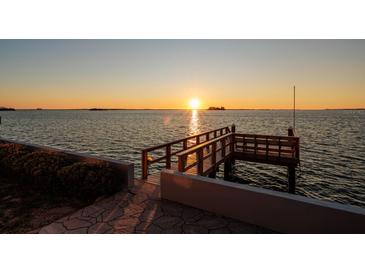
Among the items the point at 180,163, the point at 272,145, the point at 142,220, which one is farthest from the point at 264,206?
the point at 272,145

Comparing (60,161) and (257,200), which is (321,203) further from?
(60,161)

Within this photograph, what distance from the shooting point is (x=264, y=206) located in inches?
172

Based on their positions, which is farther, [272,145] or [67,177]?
[272,145]

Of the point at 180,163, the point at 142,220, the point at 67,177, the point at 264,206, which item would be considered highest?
the point at 180,163

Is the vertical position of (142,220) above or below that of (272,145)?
below

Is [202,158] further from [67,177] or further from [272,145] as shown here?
[272,145]

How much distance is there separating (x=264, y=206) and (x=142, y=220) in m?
2.54

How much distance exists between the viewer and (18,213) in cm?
507

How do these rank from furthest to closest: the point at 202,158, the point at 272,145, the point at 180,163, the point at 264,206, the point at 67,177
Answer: the point at 272,145 → the point at 202,158 → the point at 67,177 → the point at 180,163 → the point at 264,206

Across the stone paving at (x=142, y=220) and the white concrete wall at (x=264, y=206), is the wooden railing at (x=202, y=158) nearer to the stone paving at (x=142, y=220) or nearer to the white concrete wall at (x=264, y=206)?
the white concrete wall at (x=264, y=206)

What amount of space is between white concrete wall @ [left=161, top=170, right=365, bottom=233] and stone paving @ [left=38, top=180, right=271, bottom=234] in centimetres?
19

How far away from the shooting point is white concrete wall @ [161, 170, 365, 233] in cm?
370

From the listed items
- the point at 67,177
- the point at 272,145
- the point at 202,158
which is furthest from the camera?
the point at 272,145

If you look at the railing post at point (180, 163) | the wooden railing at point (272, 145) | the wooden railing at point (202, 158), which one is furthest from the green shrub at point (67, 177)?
the wooden railing at point (272, 145)
